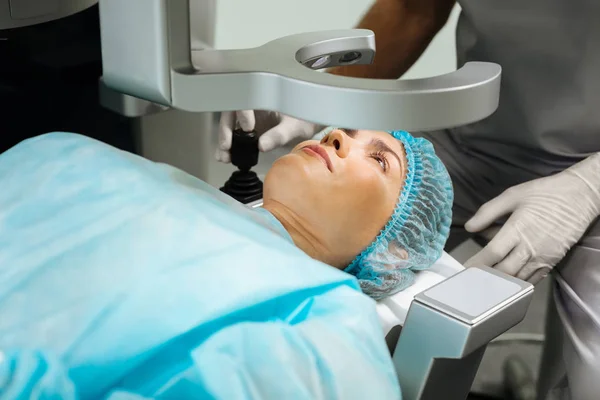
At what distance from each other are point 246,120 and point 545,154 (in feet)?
1.97

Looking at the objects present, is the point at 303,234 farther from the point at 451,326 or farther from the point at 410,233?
the point at 451,326

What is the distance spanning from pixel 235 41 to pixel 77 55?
0.70 metres

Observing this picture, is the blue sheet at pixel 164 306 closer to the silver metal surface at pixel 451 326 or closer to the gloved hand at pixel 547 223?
the silver metal surface at pixel 451 326

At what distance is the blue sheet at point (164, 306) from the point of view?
59 centimetres

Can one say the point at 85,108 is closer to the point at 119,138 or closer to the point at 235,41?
the point at 119,138

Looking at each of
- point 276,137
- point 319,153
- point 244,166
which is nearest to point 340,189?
point 319,153

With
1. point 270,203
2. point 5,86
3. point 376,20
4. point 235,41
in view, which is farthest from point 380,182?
point 235,41

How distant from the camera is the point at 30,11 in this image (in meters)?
0.81

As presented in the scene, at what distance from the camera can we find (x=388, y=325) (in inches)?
41.1

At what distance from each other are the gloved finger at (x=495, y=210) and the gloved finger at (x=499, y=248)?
53 millimetres

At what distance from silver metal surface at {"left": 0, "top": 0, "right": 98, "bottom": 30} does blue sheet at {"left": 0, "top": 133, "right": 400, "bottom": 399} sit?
0.69 ft

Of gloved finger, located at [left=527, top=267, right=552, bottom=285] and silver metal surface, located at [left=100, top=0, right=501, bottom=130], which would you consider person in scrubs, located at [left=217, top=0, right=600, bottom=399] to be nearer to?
gloved finger, located at [left=527, top=267, right=552, bottom=285]

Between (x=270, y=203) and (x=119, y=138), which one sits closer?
(x=270, y=203)

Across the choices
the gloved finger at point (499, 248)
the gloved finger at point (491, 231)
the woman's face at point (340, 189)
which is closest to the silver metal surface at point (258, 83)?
the woman's face at point (340, 189)
